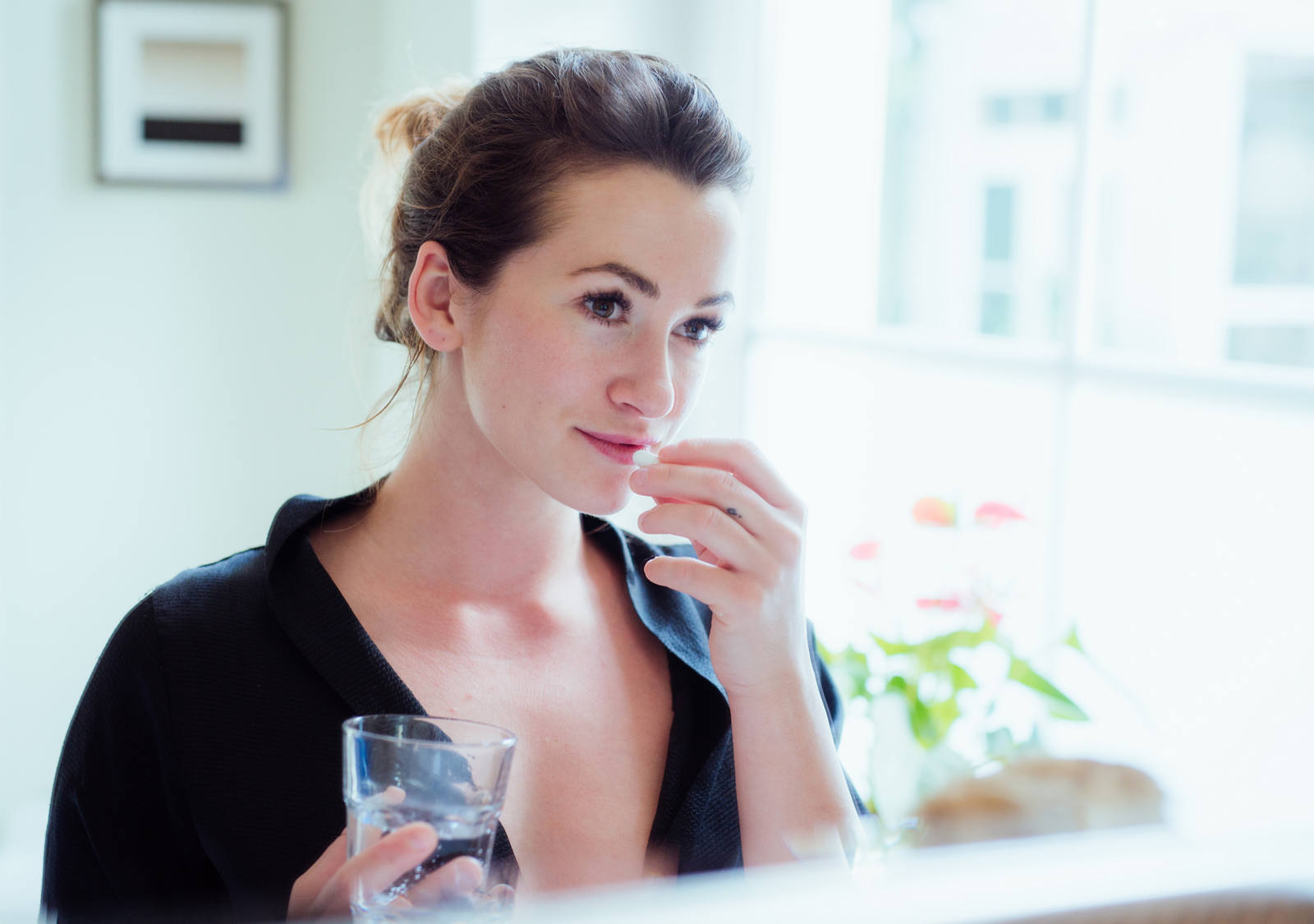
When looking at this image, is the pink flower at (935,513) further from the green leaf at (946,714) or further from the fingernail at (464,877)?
the fingernail at (464,877)

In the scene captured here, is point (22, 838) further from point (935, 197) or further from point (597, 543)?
point (935, 197)

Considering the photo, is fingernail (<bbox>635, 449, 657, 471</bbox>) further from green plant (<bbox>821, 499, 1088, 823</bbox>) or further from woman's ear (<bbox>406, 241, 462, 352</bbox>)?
green plant (<bbox>821, 499, 1088, 823</bbox>)

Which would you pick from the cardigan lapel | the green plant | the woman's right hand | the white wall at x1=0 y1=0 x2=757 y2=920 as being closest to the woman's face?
the cardigan lapel

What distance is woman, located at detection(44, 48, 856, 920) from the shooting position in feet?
2.72

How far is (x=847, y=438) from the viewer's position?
2256mm

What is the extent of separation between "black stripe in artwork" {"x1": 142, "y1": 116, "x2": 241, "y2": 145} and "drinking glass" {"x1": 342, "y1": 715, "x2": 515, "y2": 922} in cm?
234

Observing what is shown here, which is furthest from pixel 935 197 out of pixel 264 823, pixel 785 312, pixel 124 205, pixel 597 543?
pixel 264 823

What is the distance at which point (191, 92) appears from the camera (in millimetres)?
2562

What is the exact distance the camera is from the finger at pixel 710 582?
848 mm

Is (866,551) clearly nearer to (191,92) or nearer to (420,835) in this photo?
(420,835)

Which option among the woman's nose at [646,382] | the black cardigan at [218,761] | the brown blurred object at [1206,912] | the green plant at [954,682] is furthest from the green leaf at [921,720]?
the brown blurred object at [1206,912]

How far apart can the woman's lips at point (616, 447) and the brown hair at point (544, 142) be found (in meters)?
0.16

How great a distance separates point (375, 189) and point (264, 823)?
2.48 feet

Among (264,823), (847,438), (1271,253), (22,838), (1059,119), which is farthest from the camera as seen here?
(1059,119)
